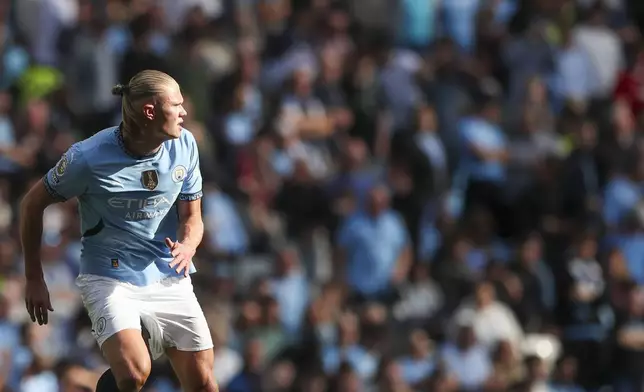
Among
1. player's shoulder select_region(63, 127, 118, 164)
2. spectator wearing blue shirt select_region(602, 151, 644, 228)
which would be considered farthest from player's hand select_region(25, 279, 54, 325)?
spectator wearing blue shirt select_region(602, 151, 644, 228)

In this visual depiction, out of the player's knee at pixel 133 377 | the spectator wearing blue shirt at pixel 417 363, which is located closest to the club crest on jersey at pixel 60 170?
the player's knee at pixel 133 377

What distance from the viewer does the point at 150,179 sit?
8773mm

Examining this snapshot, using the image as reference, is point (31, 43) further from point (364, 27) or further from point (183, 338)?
point (183, 338)

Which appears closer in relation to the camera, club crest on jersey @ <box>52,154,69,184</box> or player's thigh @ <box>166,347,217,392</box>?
club crest on jersey @ <box>52,154,69,184</box>

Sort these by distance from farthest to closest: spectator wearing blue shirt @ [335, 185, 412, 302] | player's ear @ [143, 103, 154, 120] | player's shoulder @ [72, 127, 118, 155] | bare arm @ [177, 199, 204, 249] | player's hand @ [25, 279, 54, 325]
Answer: spectator wearing blue shirt @ [335, 185, 412, 302] < bare arm @ [177, 199, 204, 249] < player's hand @ [25, 279, 54, 325] < player's shoulder @ [72, 127, 118, 155] < player's ear @ [143, 103, 154, 120]

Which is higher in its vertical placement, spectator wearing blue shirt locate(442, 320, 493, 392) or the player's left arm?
the player's left arm

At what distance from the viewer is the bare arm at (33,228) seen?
8.71 metres

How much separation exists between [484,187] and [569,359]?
7.67ft

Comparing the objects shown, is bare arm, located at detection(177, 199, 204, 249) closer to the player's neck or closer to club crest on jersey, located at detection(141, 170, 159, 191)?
club crest on jersey, located at detection(141, 170, 159, 191)

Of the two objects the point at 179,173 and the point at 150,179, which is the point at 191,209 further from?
the point at 150,179

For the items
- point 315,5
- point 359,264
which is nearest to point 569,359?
point 359,264

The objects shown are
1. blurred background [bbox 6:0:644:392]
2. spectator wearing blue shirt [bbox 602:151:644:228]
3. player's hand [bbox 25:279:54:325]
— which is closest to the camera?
player's hand [bbox 25:279:54:325]

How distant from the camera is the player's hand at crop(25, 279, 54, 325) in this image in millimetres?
8742

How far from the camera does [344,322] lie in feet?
48.5
